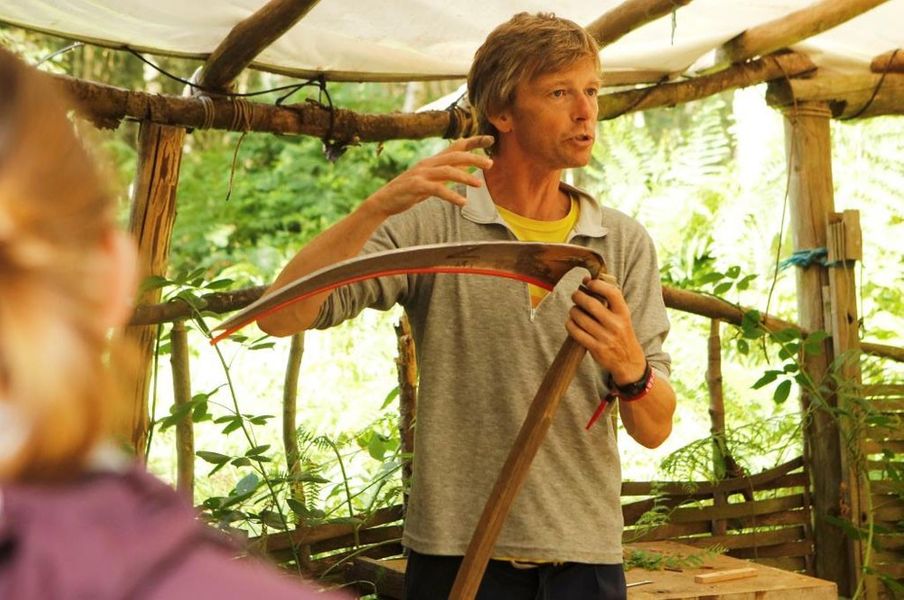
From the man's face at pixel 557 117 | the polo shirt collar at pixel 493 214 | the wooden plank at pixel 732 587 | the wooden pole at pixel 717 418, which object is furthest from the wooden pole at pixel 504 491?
the wooden pole at pixel 717 418

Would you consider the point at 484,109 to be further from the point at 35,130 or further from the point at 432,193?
the point at 35,130

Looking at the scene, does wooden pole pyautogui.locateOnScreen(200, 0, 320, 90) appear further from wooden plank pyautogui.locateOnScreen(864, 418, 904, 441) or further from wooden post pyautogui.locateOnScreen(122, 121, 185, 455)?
wooden plank pyautogui.locateOnScreen(864, 418, 904, 441)

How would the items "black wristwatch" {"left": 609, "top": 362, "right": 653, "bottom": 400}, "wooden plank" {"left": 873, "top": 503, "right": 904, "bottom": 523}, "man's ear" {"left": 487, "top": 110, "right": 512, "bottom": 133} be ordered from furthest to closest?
1. "wooden plank" {"left": 873, "top": 503, "right": 904, "bottom": 523}
2. "man's ear" {"left": 487, "top": 110, "right": 512, "bottom": 133}
3. "black wristwatch" {"left": 609, "top": 362, "right": 653, "bottom": 400}

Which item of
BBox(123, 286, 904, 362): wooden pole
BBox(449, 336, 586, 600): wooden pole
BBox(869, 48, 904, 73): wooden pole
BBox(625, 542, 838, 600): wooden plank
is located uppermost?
BBox(869, 48, 904, 73): wooden pole

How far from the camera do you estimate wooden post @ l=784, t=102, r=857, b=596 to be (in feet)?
14.2

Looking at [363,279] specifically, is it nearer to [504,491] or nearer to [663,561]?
[504,491]

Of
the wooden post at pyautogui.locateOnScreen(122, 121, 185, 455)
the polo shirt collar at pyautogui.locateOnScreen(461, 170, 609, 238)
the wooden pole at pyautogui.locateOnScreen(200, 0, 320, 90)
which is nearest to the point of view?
the polo shirt collar at pyautogui.locateOnScreen(461, 170, 609, 238)

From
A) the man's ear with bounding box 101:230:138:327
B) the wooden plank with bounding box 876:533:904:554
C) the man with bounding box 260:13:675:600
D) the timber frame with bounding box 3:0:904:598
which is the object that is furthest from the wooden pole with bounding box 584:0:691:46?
the man's ear with bounding box 101:230:138:327

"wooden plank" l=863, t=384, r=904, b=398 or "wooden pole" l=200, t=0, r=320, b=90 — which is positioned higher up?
"wooden pole" l=200, t=0, r=320, b=90

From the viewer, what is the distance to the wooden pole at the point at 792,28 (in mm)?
3502

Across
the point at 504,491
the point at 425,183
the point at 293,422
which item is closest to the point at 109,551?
the point at 504,491

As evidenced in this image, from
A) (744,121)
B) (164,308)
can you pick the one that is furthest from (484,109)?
(744,121)

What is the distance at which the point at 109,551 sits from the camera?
55 centimetres

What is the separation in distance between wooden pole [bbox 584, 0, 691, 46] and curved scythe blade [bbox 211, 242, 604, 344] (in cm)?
148
